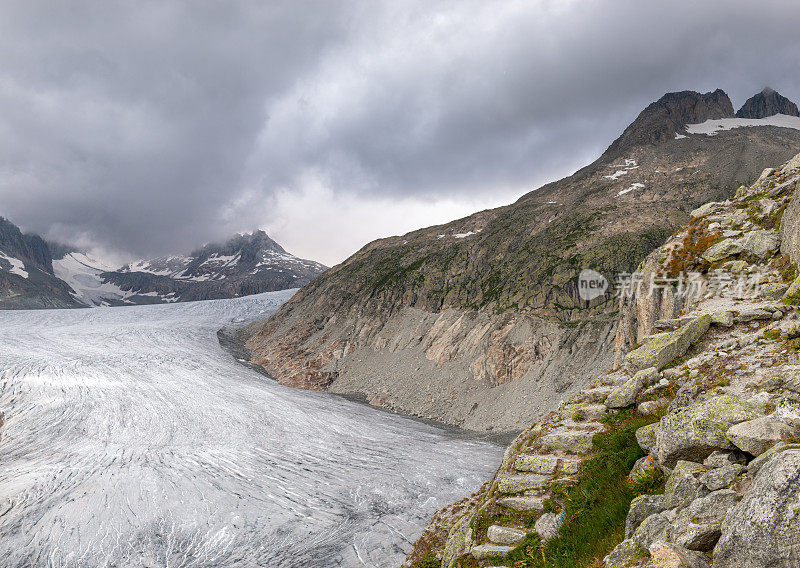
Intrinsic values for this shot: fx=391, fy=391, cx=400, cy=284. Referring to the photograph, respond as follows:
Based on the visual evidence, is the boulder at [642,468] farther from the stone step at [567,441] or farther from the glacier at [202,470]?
the glacier at [202,470]

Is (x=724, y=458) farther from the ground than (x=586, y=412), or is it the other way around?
(x=724, y=458)

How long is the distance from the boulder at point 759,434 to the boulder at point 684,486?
76cm

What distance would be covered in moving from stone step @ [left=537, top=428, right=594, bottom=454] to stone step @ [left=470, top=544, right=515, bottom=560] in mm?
2954

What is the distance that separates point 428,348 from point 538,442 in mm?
46631

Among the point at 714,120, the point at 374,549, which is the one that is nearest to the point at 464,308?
the point at 374,549

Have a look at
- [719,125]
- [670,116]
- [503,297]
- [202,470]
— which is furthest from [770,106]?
[202,470]

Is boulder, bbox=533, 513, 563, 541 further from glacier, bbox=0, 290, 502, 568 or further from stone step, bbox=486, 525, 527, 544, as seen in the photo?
glacier, bbox=0, 290, 502, 568

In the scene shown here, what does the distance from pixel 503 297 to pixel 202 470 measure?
139ft

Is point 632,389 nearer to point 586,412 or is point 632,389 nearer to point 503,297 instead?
point 586,412

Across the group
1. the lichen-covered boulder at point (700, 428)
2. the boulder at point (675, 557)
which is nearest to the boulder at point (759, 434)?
the lichen-covered boulder at point (700, 428)

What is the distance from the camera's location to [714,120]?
369ft

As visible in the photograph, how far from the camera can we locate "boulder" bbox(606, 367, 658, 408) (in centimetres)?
1050

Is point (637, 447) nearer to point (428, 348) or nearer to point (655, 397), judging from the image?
point (655, 397)

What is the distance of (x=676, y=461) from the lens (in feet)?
22.6
